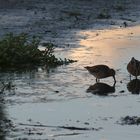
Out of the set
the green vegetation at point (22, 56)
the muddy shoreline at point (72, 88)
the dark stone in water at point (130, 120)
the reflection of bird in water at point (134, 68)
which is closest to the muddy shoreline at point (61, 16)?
the muddy shoreline at point (72, 88)

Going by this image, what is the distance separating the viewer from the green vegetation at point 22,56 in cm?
1510

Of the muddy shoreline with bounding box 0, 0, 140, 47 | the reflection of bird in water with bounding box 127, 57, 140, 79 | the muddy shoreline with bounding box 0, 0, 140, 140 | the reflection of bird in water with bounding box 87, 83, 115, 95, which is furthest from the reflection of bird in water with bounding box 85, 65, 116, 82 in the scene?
the muddy shoreline with bounding box 0, 0, 140, 47

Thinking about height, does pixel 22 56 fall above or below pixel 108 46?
below

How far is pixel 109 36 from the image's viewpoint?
69.2 ft

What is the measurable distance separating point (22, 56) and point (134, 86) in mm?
3088

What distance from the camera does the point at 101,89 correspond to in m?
12.9

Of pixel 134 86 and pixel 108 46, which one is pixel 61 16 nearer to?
pixel 108 46

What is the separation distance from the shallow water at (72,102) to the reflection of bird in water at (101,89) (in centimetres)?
11

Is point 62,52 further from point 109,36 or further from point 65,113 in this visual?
point 65,113

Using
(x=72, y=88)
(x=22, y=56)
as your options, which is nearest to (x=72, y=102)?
(x=72, y=88)

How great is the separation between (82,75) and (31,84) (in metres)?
1.42

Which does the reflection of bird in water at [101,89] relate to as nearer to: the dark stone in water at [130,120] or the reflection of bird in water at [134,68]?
the reflection of bird in water at [134,68]

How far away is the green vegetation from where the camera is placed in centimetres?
1510

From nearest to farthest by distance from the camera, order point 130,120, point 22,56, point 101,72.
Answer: point 130,120 < point 101,72 < point 22,56
